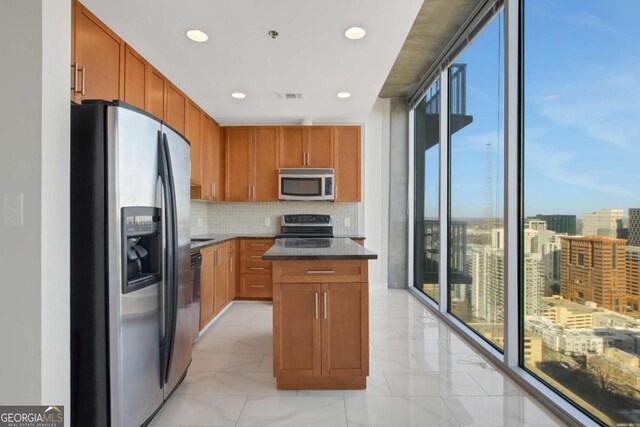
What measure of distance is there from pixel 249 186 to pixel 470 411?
12.6 feet

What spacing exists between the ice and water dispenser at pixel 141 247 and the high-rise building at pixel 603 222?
7.97ft

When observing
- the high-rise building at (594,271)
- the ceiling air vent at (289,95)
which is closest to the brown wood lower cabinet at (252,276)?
the ceiling air vent at (289,95)

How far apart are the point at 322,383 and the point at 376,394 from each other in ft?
1.20

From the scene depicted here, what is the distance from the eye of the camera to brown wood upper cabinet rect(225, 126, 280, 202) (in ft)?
15.8

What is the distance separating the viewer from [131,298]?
1.63 m

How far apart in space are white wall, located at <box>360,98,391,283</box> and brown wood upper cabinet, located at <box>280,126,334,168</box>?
76 centimetres

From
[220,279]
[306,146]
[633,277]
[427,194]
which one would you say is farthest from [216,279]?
[633,277]

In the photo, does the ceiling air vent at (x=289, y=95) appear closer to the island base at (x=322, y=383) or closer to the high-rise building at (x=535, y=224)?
the high-rise building at (x=535, y=224)

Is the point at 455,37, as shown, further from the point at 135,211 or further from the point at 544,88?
the point at 135,211

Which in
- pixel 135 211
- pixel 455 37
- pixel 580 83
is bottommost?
pixel 135 211

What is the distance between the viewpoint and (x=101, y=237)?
1548mm

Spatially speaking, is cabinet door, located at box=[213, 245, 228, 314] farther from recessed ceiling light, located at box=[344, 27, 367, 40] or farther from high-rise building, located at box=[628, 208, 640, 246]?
high-rise building, located at box=[628, 208, 640, 246]

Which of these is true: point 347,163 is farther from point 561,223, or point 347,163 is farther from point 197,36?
point 561,223
